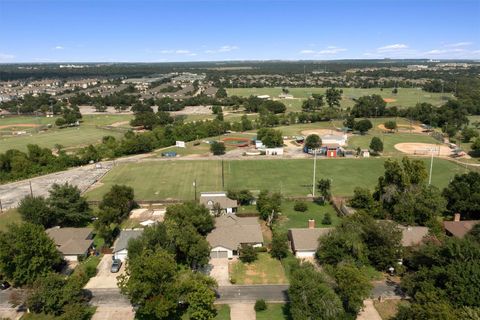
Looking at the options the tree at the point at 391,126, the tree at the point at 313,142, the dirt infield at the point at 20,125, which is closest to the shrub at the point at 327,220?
the tree at the point at 313,142

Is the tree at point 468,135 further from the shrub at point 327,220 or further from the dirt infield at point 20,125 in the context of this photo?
the dirt infield at point 20,125

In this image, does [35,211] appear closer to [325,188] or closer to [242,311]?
[242,311]

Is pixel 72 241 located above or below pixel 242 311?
above

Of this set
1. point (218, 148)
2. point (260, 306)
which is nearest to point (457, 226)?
point (260, 306)

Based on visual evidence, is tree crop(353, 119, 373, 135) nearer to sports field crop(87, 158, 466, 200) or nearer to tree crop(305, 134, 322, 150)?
tree crop(305, 134, 322, 150)

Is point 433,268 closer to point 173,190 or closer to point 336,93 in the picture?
point 173,190

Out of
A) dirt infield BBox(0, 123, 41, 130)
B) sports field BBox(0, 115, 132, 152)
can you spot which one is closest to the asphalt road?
sports field BBox(0, 115, 132, 152)
